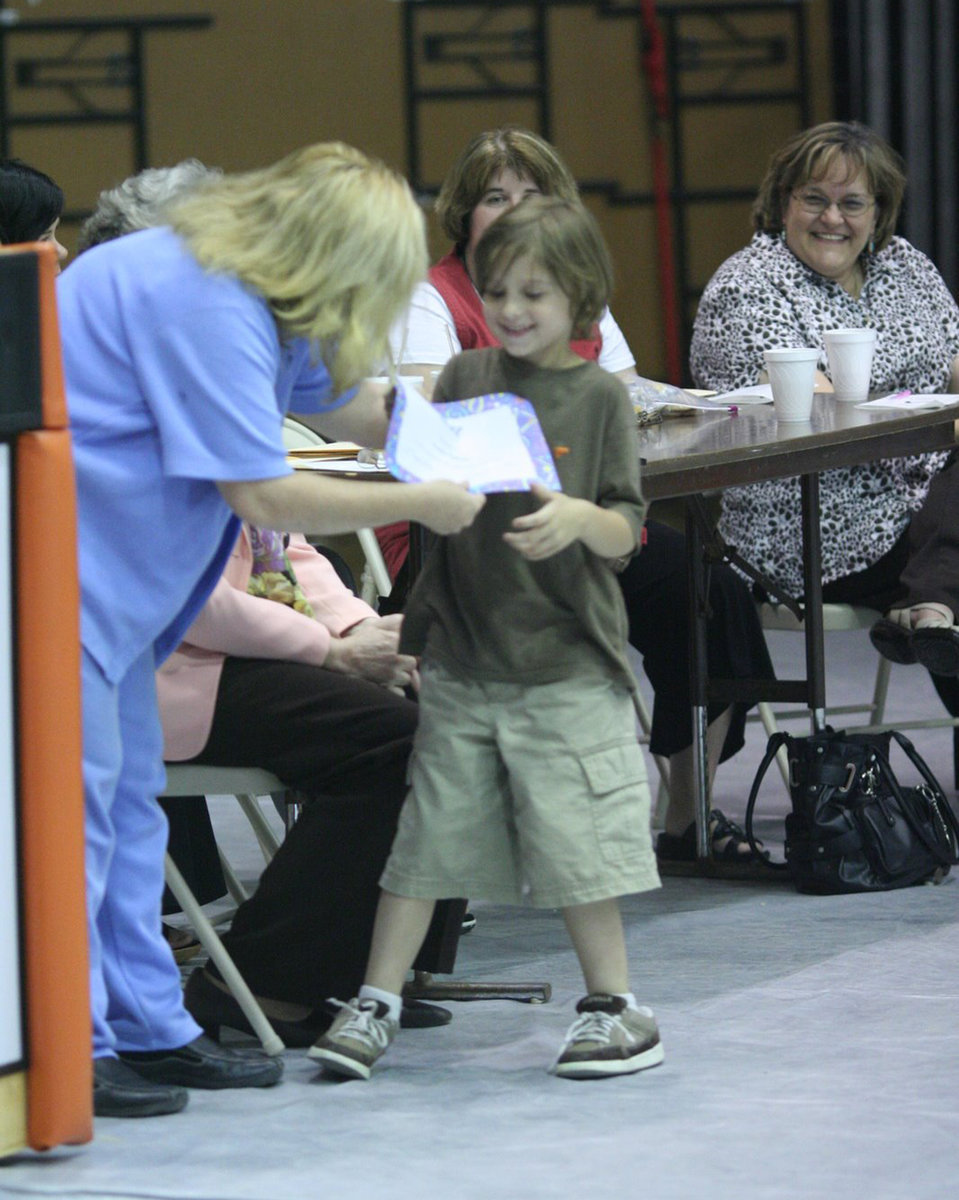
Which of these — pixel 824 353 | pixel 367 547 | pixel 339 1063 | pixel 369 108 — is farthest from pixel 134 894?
pixel 369 108

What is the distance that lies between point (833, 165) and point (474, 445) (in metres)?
1.78

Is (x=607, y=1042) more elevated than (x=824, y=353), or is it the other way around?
(x=824, y=353)

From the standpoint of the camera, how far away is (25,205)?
3.14 m

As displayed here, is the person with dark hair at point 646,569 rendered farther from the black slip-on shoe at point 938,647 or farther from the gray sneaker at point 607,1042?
the gray sneaker at point 607,1042

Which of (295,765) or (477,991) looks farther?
(477,991)

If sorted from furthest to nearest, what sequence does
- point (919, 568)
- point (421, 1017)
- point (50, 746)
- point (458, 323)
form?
point (919, 568)
point (458, 323)
point (421, 1017)
point (50, 746)

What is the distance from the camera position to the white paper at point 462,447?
239 cm

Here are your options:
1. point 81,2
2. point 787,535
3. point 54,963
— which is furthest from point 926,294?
point 81,2

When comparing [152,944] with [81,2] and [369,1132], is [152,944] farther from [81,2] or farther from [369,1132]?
[81,2]

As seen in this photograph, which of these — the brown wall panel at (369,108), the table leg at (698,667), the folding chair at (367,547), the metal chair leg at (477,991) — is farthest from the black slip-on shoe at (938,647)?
the brown wall panel at (369,108)

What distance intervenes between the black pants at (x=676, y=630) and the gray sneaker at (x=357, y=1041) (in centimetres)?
130

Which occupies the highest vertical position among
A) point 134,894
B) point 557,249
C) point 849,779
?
point 557,249

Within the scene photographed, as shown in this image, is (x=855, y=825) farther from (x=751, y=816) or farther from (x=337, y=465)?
(x=337, y=465)

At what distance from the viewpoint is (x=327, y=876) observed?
263cm
